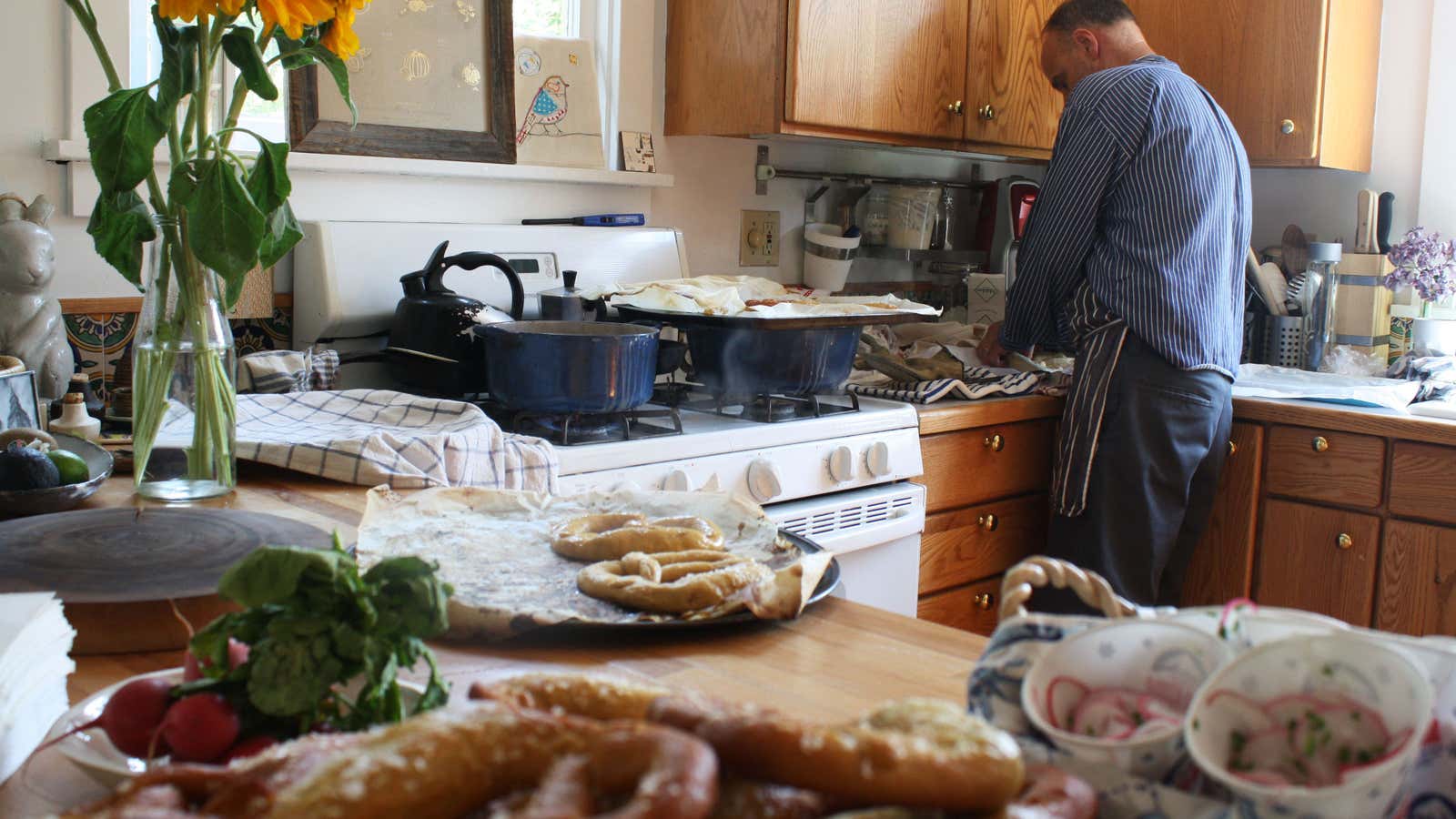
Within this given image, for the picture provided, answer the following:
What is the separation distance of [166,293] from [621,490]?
1.50 feet

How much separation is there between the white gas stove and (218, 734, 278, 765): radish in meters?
1.28

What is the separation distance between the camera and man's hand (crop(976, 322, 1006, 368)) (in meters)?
2.74

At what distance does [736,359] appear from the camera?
220 cm

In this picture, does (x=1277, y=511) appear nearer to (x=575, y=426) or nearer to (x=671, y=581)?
(x=575, y=426)

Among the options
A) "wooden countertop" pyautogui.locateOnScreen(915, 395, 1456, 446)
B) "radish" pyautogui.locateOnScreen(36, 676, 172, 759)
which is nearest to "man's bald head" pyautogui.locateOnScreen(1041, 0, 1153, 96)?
"wooden countertop" pyautogui.locateOnScreen(915, 395, 1456, 446)

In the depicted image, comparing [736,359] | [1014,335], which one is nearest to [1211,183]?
[1014,335]

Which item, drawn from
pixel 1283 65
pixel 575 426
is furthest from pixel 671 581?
pixel 1283 65

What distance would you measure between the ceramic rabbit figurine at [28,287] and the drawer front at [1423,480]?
7.68 feet

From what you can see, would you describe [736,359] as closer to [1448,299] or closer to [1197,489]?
[1197,489]

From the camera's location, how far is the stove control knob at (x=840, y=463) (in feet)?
7.39

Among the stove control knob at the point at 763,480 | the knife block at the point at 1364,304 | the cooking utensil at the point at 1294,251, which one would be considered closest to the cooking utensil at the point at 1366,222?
the knife block at the point at 1364,304

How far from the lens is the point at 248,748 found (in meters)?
0.61

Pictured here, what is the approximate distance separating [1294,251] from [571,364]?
2.27 m

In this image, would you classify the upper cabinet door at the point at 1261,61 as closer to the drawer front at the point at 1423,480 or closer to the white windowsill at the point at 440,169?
the drawer front at the point at 1423,480
